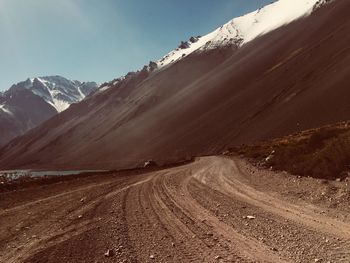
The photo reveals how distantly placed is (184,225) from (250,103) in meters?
103

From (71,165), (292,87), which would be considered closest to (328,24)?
(292,87)

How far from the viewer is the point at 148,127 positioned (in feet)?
491

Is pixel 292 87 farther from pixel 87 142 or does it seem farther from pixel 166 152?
pixel 87 142

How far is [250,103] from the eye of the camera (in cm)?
11312

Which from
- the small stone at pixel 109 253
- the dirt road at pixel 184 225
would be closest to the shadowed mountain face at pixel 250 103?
the dirt road at pixel 184 225

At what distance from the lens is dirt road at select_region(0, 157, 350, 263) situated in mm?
9969

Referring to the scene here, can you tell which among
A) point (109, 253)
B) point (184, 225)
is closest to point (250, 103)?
point (184, 225)

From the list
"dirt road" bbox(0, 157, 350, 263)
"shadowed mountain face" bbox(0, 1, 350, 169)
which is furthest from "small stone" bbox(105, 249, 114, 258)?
"shadowed mountain face" bbox(0, 1, 350, 169)

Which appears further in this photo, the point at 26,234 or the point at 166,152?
the point at 166,152

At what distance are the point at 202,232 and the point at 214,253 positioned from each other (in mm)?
2015

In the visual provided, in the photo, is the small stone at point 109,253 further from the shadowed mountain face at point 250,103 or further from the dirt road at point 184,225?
the shadowed mountain face at point 250,103

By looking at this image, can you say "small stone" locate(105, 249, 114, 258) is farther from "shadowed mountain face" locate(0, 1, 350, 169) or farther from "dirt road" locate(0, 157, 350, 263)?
"shadowed mountain face" locate(0, 1, 350, 169)

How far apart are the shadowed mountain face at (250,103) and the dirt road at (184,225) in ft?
211

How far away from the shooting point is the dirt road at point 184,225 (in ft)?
32.7
